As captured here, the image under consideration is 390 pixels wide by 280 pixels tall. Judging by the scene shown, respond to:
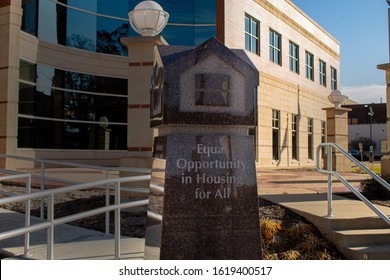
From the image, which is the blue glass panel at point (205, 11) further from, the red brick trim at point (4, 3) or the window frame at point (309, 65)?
the window frame at point (309, 65)

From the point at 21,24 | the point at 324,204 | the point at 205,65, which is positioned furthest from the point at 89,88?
the point at 205,65

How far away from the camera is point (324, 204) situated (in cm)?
794

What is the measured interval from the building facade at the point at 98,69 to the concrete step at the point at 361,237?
33.2 feet

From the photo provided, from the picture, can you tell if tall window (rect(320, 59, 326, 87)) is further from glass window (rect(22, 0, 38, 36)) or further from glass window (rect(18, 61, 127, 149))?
glass window (rect(22, 0, 38, 36))

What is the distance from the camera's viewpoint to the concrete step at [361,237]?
594 cm

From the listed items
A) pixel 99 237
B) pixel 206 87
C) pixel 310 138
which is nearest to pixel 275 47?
pixel 310 138

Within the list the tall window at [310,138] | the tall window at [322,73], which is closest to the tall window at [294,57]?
the tall window at [310,138]

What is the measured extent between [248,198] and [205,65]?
48.7 inches

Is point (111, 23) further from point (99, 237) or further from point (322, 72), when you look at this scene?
point (99, 237)

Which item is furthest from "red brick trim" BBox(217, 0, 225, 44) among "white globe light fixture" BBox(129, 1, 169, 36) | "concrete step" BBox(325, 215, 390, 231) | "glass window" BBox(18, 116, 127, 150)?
"concrete step" BBox(325, 215, 390, 231)

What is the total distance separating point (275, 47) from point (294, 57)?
121 inches

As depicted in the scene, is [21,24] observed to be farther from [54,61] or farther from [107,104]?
[107,104]

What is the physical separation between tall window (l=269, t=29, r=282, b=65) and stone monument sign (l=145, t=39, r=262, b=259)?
20.7m

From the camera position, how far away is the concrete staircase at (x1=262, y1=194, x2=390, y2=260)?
5723 mm
